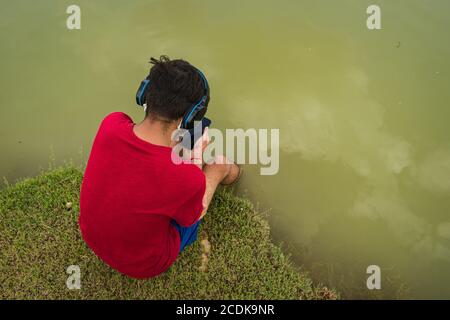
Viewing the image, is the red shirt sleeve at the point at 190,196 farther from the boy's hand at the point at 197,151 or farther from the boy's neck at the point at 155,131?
the boy's hand at the point at 197,151

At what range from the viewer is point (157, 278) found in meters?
2.01

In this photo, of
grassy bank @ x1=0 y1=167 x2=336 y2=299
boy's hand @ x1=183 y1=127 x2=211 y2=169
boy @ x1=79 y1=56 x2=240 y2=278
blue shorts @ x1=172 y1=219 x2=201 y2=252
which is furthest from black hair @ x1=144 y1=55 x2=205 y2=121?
grassy bank @ x1=0 y1=167 x2=336 y2=299

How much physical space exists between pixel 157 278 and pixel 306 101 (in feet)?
4.14

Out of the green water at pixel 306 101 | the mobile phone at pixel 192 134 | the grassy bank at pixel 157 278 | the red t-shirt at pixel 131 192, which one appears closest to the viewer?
the red t-shirt at pixel 131 192

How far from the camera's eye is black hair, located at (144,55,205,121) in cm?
143

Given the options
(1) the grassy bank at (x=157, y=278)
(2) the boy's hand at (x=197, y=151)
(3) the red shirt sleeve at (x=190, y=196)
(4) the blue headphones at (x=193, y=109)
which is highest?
(4) the blue headphones at (x=193, y=109)

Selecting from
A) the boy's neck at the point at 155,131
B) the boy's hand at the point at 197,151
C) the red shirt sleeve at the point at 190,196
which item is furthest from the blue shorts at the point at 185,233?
the boy's neck at the point at 155,131

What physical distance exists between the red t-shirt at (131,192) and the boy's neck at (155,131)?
2cm

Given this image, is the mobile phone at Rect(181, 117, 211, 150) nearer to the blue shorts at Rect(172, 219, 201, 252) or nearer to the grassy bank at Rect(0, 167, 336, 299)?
the blue shorts at Rect(172, 219, 201, 252)

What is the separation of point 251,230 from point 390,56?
1332 mm

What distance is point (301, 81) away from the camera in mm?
2398

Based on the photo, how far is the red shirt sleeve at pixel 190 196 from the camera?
146 centimetres
